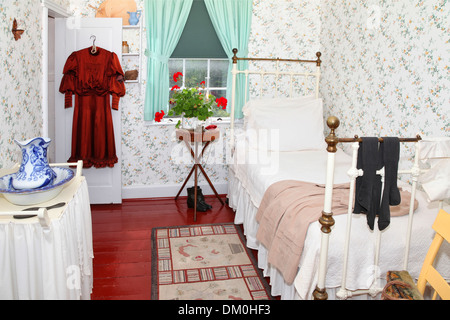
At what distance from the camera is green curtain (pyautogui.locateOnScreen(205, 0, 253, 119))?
412 cm

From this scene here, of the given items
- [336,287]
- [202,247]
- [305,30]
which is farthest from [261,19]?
[336,287]

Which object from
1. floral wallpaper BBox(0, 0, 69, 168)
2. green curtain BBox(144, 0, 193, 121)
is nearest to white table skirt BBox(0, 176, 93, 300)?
floral wallpaper BBox(0, 0, 69, 168)

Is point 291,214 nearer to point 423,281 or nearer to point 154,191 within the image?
point 423,281

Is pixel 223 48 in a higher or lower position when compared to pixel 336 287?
higher

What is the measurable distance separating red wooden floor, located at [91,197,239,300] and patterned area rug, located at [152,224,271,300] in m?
0.10

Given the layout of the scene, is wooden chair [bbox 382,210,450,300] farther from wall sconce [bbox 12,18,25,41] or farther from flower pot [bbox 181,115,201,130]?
flower pot [bbox 181,115,201,130]

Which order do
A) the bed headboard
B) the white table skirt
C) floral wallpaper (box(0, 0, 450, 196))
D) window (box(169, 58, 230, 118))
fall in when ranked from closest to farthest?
the white table skirt < floral wallpaper (box(0, 0, 450, 196)) < the bed headboard < window (box(169, 58, 230, 118))

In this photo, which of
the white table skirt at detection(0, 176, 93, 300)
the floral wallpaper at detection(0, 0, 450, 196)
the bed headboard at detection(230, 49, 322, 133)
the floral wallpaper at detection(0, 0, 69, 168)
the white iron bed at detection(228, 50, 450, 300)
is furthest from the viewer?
the bed headboard at detection(230, 49, 322, 133)

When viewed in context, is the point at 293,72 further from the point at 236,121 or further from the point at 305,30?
the point at 236,121

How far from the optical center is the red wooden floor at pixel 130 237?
8.64 ft

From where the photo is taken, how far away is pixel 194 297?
2.51 metres

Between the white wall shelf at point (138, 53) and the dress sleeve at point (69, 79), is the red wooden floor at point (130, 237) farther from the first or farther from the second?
the white wall shelf at point (138, 53)

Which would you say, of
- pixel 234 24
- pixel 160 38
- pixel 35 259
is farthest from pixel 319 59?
pixel 35 259

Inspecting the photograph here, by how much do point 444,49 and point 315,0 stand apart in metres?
2.04
